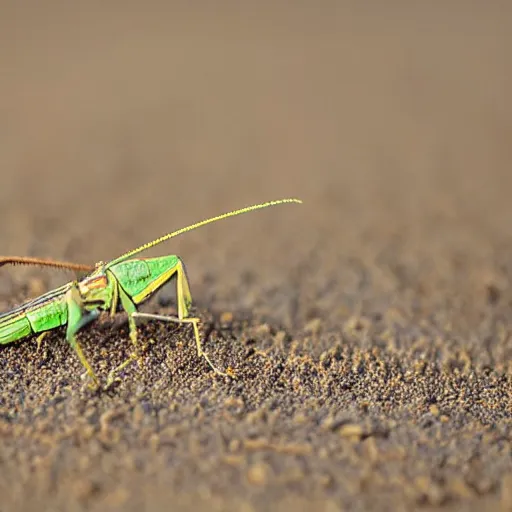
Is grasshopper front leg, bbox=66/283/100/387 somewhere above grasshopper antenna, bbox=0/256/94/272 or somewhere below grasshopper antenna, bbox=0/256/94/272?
below

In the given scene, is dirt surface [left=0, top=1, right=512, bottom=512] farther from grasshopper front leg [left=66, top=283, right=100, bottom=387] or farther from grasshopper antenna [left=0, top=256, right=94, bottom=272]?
grasshopper antenna [left=0, top=256, right=94, bottom=272]

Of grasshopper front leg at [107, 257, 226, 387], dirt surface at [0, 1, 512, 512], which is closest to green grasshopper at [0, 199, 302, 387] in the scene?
grasshopper front leg at [107, 257, 226, 387]

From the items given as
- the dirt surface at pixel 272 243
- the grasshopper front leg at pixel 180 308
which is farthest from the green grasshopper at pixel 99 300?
the dirt surface at pixel 272 243

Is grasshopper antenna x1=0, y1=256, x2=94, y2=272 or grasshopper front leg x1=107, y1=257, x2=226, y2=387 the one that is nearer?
grasshopper front leg x1=107, y1=257, x2=226, y2=387

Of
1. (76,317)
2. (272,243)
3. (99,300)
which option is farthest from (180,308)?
(272,243)

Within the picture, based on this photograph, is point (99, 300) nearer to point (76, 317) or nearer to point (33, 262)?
point (76, 317)

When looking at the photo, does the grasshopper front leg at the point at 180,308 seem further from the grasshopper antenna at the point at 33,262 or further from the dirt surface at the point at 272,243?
the grasshopper antenna at the point at 33,262
